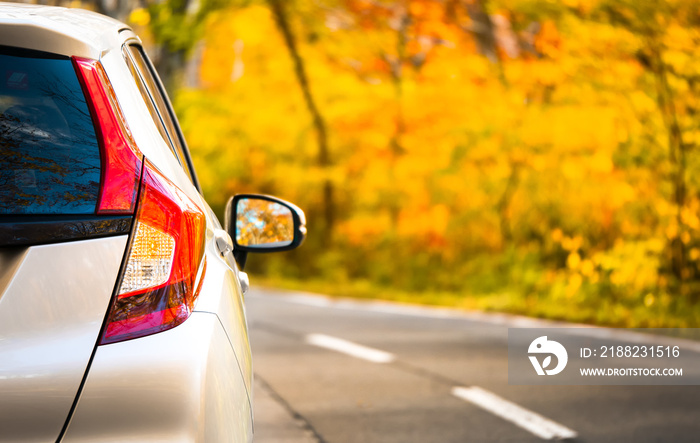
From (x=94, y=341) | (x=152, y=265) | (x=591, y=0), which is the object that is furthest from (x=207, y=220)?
(x=591, y=0)

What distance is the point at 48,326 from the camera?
213 centimetres

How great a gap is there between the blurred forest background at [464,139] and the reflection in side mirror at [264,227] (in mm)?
9375

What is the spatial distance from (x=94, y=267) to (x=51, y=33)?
55cm

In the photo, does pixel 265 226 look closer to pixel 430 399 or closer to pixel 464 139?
pixel 430 399

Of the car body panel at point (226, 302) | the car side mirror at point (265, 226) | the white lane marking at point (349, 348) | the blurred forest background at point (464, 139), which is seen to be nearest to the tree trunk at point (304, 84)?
the blurred forest background at point (464, 139)

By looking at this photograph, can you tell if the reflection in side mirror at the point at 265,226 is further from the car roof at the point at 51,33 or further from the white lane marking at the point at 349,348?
the white lane marking at the point at 349,348

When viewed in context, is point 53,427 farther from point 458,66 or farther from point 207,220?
point 458,66

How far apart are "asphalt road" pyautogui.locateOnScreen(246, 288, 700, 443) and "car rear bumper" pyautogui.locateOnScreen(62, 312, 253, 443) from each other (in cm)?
341

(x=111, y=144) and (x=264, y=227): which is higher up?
(x=111, y=144)

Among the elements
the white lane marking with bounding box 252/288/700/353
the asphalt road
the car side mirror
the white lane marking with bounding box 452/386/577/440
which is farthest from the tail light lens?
the white lane marking with bounding box 252/288/700/353

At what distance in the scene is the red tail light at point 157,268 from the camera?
2.19 m

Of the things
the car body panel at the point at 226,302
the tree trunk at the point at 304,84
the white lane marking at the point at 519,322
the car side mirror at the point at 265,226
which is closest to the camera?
the car body panel at the point at 226,302

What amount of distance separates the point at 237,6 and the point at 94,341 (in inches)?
618

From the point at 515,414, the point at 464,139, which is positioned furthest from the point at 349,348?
the point at 464,139
